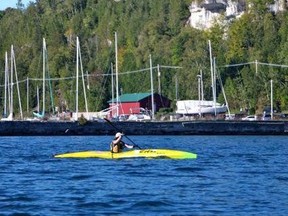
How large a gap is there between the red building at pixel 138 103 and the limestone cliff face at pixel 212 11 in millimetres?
31130

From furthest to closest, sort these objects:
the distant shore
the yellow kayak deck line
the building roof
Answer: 1. the building roof
2. the distant shore
3. the yellow kayak deck line

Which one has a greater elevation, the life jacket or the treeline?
the treeline

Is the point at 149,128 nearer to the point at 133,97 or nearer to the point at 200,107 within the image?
the point at 200,107

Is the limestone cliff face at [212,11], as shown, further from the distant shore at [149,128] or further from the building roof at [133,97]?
the distant shore at [149,128]

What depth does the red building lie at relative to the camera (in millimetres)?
132125

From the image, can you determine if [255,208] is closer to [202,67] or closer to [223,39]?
[202,67]

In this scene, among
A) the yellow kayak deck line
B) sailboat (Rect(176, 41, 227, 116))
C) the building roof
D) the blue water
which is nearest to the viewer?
the blue water

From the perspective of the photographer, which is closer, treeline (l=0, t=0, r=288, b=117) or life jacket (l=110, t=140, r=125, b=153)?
life jacket (l=110, t=140, r=125, b=153)

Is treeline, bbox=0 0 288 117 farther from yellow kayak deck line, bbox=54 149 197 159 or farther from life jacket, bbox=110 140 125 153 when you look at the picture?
life jacket, bbox=110 140 125 153

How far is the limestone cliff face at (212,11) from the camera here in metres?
164

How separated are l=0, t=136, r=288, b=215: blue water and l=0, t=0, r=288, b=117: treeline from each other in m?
64.9

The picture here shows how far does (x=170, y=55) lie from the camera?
154 meters

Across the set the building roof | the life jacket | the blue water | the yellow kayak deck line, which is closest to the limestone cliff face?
the building roof

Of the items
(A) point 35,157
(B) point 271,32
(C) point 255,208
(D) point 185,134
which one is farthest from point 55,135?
(C) point 255,208
